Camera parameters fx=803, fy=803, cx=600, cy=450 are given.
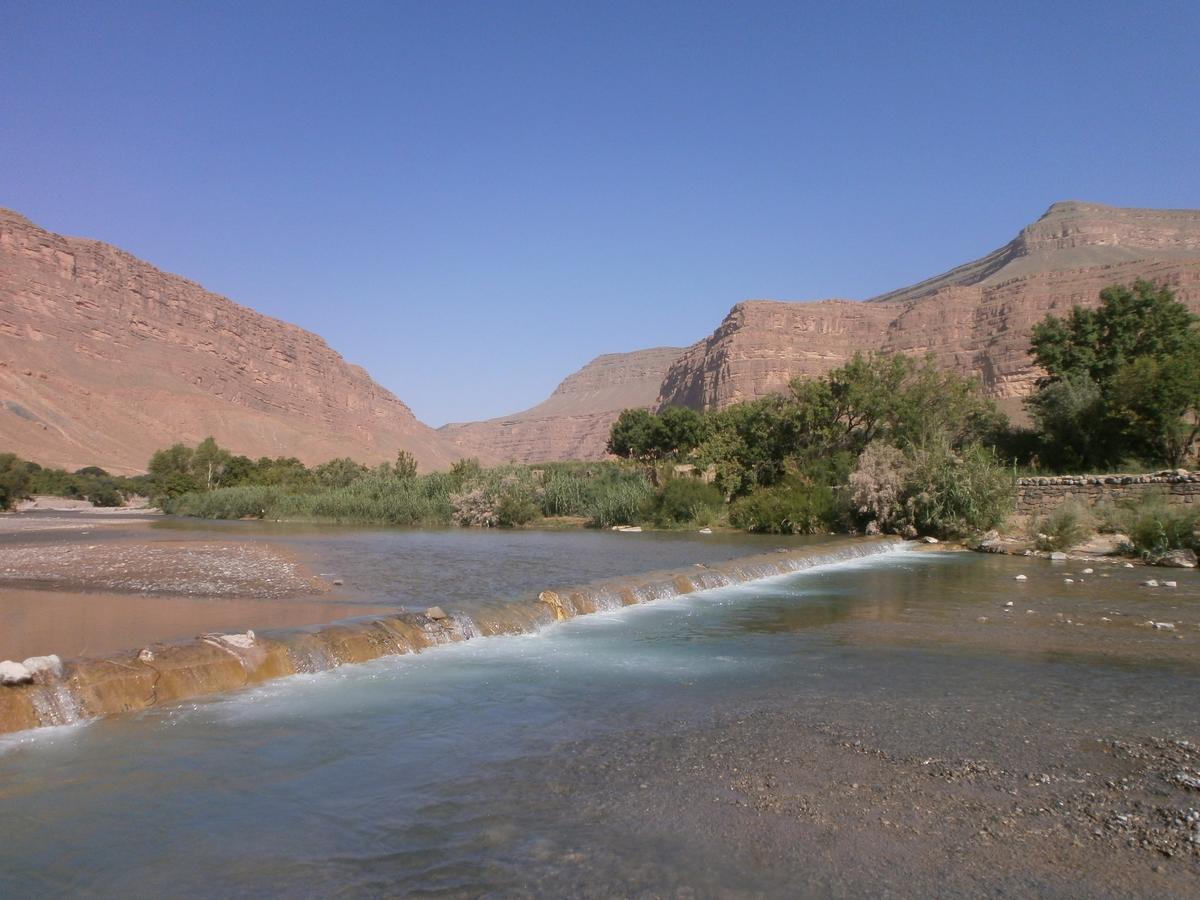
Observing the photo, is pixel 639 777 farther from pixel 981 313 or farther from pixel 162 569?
pixel 981 313

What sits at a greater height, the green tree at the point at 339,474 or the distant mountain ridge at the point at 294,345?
the distant mountain ridge at the point at 294,345

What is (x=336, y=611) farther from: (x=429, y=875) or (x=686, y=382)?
(x=686, y=382)

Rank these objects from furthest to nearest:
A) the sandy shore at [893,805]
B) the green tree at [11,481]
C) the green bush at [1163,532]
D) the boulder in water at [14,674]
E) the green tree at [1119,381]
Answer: the green tree at [11,481], the green tree at [1119,381], the green bush at [1163,532], the boulder in water at [14,674], the sandy shore at [893,805]

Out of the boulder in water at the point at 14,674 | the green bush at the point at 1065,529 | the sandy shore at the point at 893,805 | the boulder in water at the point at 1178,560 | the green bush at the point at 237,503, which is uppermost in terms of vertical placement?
the green bush at the point at 237,503

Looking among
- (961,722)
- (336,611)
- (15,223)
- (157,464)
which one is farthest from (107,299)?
(961,722)

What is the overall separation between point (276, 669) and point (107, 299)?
121871mm

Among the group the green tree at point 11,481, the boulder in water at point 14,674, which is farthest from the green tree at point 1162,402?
the green tree at point 11,481

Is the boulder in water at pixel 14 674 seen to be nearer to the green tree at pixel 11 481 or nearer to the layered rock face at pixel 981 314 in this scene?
the green tree at pixel 11 481

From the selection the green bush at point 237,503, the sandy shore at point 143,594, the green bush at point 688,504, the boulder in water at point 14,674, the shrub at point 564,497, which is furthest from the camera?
the green bush at point 237,503

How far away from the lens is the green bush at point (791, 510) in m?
30.1

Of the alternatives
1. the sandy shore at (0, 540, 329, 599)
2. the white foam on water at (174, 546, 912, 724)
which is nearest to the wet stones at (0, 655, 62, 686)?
the white foam on water at (174, 546, 912, 724)

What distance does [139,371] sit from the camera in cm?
9994

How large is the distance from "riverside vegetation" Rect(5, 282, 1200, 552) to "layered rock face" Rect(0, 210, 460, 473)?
44.8 m

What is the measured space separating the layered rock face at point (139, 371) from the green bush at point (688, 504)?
61.5m
